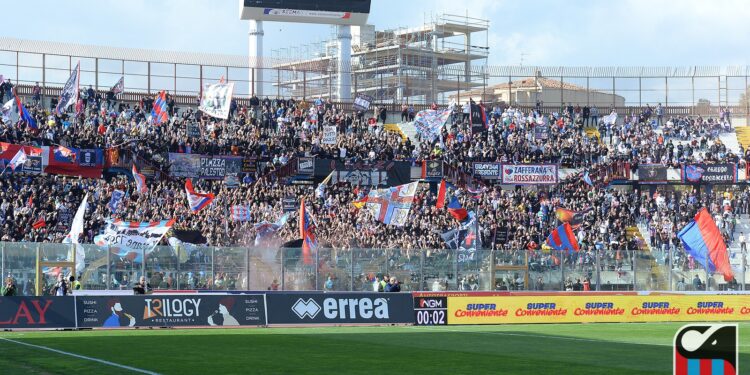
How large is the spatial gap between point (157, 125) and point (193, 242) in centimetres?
1568

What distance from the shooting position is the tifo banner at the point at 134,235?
136 ft

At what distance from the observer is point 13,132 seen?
54406 millimetres

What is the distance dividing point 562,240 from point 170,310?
24.2 metres

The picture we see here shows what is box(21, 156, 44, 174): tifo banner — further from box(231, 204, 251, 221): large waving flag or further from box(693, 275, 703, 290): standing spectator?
box(693, 275, 703, 290): standing spectator

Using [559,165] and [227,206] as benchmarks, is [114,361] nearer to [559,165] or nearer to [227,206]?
[227,206]

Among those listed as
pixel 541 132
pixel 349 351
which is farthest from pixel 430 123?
pixel 349 351

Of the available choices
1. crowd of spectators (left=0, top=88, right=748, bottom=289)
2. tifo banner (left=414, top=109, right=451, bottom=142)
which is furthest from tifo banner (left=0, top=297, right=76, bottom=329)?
tifo banner (left=414, top=109, right=451, bottom=142)

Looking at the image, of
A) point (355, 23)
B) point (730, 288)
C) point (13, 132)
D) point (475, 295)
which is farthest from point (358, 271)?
point (355, 23)

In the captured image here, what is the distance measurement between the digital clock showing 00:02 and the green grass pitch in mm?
3455

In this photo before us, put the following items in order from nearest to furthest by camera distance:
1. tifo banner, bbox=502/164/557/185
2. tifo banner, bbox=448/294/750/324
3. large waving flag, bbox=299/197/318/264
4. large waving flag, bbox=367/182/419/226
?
tifo banner, bbox=448/294/750/324, large waving flag, bbox=299/197/318/264, large waving flag, bbox=367/182/419/226, tifo banner, bbox=502/164/557/185

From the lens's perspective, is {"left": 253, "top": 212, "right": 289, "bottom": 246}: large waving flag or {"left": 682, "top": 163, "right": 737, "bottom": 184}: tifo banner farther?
{"left": 682, "top": 163, "right": 737, "bottom": 184}: tifo banner

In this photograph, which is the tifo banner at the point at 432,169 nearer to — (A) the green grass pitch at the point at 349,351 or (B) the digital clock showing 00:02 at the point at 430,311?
(B) the digital clock showing 00:02 at the point at 430,311

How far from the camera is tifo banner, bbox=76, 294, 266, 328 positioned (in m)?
33.4

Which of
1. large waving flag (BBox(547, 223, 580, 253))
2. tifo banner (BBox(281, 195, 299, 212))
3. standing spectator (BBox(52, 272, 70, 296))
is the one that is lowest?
standing spectator (BBox(52, 272, 70, 296))
